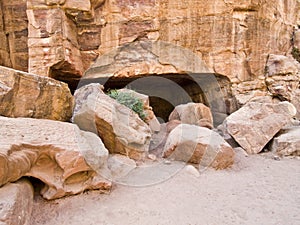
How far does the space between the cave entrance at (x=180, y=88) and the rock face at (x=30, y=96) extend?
10.9 ft

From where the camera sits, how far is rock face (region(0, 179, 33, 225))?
4.74 ft

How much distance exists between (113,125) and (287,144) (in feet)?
9.93

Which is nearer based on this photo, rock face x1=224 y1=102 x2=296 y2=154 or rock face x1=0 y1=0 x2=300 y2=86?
rock face x1=224 y1=102 x2=296 y2=154

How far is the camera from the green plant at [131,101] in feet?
12.6

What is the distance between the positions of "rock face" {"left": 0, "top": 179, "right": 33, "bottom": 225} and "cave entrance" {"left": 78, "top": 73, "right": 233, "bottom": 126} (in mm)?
4643

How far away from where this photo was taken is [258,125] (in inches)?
157

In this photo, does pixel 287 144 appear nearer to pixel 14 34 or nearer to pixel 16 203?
pixel 16 203

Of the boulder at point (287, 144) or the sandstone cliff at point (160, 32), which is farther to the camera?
the sandstone cliff at point (160, 32)

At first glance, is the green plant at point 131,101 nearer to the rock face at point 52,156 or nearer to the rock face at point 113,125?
the rock face at point 113,125

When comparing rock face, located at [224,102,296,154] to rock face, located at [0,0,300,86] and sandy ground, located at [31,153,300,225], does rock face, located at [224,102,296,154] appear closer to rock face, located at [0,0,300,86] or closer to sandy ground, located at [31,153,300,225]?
sandy ground, located at [31,153,300,225]

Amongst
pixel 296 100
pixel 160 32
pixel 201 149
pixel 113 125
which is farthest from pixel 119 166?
pixel 296 100

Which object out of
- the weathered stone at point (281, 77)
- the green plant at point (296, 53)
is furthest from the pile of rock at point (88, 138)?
the green plant at point (296, 53)

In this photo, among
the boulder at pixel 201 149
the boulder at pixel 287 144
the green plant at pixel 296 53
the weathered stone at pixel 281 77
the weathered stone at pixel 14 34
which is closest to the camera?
the boulder at pixel 201 149

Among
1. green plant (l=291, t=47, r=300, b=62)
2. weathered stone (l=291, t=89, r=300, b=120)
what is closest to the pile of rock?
weathered stone (l=291, t=89, r=300, b=120)
